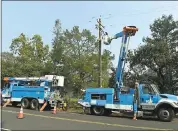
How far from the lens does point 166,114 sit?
2180cm

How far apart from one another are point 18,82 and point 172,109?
1494cm

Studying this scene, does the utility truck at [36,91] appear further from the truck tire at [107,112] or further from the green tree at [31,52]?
the green tree at [31,52]

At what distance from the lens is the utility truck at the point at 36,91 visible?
28.6 meters

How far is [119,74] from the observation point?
26.0 meters

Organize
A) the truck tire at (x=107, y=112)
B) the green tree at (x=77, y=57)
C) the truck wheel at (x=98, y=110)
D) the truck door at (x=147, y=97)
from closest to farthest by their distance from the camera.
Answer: the truck door at (x=147, y=97)
the truck wheel at (x=98, y=110)
the truck tire at (x=107, y=112)
the green tree at (x=77, y=57)

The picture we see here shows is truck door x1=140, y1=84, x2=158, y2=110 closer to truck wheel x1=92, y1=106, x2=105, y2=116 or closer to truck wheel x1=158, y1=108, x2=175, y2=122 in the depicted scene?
truck wheel x1=158, y1=108, x2=175, y2=122

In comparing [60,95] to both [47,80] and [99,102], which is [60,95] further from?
[99,102]

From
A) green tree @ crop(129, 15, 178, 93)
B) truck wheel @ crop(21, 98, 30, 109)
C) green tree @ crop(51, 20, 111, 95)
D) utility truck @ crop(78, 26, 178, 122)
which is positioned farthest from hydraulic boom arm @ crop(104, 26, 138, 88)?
green tree @ crop(51, 20, 111, 95)

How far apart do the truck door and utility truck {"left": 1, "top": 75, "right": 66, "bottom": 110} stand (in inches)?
330

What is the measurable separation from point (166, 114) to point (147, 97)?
1827 mm

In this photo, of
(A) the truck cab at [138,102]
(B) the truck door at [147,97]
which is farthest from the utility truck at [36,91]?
(B) the truck door at [147,97]

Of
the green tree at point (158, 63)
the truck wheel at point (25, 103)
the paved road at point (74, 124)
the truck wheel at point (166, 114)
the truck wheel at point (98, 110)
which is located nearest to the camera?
the paved road at point (74, 124)

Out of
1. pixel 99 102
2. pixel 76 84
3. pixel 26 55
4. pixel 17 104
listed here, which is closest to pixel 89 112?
pixel 99 102

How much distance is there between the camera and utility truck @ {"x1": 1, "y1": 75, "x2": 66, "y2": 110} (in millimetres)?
28609
